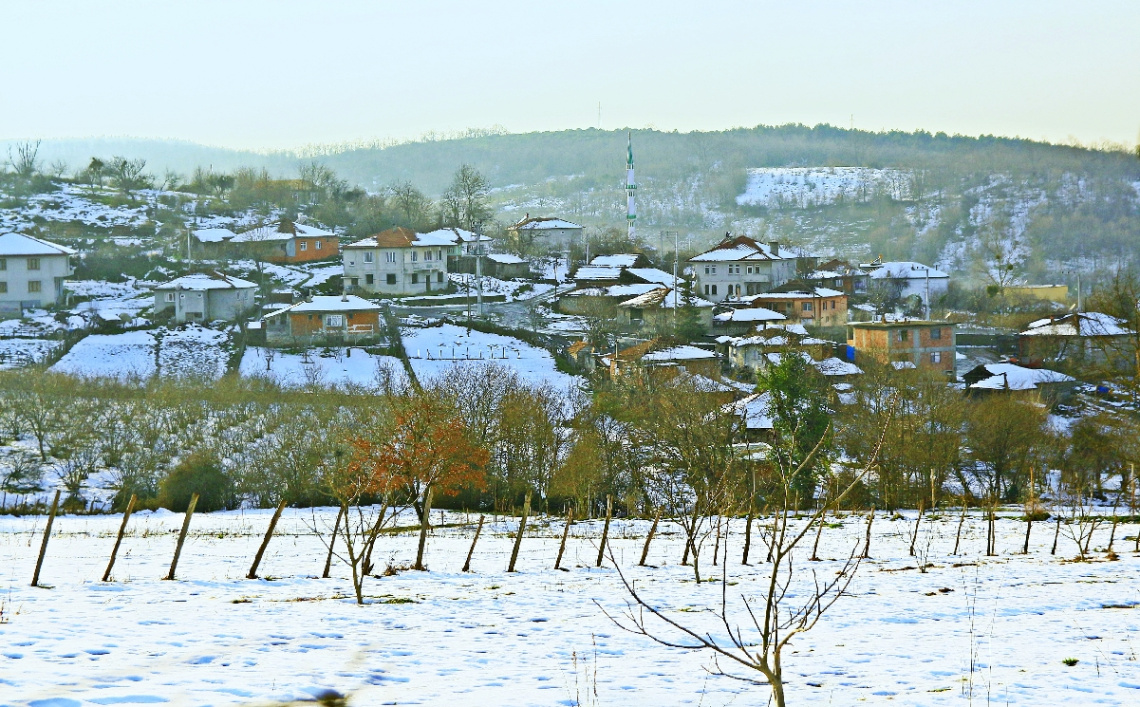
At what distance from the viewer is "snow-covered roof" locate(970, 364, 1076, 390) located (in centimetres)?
4666

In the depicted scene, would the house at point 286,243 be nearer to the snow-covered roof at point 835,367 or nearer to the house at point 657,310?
the house at point 657,310

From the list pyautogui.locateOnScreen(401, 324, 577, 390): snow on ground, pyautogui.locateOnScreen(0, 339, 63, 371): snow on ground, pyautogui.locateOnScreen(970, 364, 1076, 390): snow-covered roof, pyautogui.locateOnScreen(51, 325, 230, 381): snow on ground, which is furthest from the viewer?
pyautogui.locateOnScreen(970, 364, 1076, 390): snow-covered roof

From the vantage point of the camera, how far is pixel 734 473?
88.8 ft

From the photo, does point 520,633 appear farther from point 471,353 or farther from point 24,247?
point 24,247

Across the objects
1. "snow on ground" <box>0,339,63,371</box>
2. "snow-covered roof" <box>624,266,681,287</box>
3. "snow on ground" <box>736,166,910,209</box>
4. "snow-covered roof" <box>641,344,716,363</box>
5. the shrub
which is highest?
"snow on ground" <box>736,166,910,209</box>

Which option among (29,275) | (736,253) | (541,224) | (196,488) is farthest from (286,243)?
(196,488)

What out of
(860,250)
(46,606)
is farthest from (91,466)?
(860,250)

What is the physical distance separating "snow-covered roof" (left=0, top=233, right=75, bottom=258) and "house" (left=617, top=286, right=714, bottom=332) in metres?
30.2

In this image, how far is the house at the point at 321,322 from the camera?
161 feet

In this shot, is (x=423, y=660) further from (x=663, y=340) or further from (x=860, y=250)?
(x=860, y=250)

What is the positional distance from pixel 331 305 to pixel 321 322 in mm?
1185

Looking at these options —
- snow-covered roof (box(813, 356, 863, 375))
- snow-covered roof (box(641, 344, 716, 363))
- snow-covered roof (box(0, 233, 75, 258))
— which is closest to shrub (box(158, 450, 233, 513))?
snow-covered roof (box(641, 344, 716, 363))

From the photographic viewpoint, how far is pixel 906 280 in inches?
3255

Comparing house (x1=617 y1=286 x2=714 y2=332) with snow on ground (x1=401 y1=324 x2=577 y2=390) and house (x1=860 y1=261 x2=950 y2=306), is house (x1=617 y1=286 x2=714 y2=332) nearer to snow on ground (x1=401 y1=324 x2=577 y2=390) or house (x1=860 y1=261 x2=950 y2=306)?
snow on ground (x1=401 y1=324 x2=577 y2=390)
